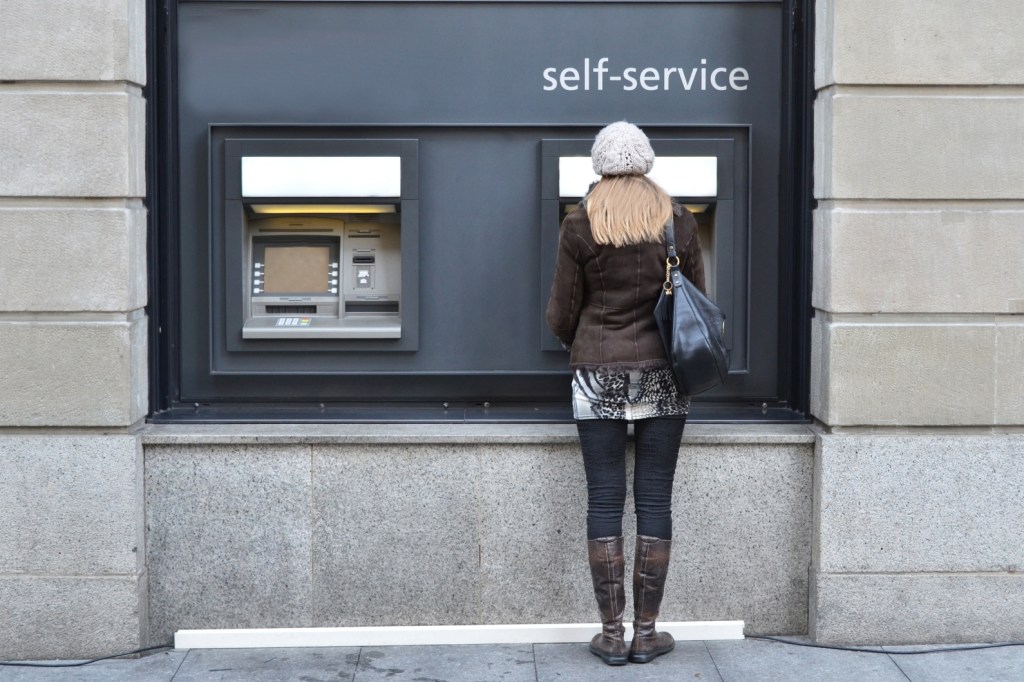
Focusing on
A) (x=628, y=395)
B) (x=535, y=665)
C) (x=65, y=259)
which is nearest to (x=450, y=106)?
(x=628, y=395)

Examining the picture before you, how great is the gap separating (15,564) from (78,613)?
32 centimetres

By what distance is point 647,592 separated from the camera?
16.4 ft

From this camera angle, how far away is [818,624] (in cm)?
527

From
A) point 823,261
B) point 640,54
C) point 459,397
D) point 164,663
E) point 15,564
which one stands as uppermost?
point 640,54

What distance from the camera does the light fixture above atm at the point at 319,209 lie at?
17.9ft

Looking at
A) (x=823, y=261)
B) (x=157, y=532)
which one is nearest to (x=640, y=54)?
(x=823, y=261)

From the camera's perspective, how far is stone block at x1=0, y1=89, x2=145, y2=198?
507 cm

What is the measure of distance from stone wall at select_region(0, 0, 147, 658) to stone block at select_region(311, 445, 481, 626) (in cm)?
76

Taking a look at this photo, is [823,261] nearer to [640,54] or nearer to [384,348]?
[640,54]

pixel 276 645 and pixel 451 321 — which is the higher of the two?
pixel 451 321

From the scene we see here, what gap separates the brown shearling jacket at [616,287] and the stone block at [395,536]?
0.78m

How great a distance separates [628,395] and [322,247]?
1.50 m

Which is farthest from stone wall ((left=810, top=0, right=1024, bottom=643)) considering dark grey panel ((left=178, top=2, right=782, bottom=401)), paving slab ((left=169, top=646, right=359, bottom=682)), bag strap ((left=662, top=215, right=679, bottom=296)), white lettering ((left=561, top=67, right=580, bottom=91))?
paving slab ((left=169, top=646, right=359, bottom=682))

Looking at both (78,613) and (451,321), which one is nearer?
(78,613)
